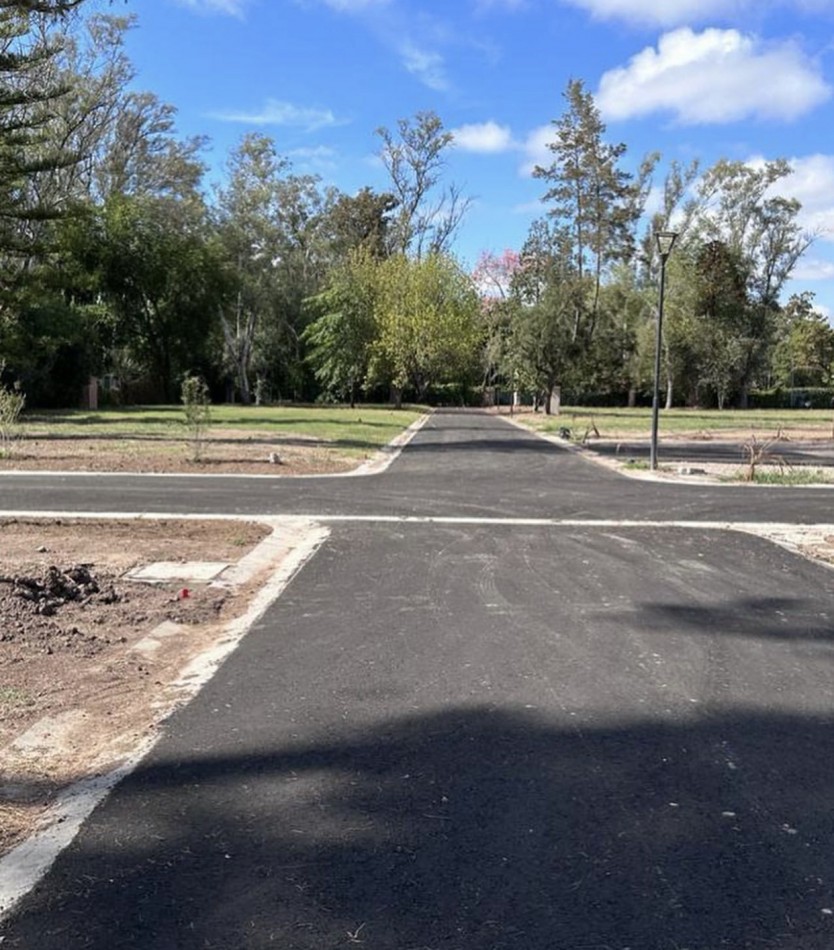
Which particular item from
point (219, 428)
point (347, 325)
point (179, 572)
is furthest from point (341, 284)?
point (179, 572)

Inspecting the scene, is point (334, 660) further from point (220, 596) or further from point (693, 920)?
point (693, 920)

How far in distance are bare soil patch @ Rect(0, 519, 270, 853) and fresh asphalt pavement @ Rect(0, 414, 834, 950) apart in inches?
12.9

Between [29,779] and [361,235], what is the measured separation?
65466 mm

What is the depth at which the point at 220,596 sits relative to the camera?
7211 mm

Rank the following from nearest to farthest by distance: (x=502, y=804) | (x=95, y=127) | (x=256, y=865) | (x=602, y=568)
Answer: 1. (x=256, y=865)
2. (x=502, y=804)
3. (x=602, y=568)
4. (x=95, y=127)

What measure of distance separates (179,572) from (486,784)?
16.3 ft

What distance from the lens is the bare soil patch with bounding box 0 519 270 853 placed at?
3961mm

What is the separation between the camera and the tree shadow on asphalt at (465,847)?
2.67 meters

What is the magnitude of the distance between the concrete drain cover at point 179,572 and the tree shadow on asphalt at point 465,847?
3.87 metres

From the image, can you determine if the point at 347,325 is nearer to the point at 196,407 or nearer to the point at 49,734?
the point at 196,407

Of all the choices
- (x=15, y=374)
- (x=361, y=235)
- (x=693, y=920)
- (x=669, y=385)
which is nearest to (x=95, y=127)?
(x=15, y=374)

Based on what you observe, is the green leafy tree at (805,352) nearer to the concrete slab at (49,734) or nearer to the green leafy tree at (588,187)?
the green leafy tree at (588,187)

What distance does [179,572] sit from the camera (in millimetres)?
8000

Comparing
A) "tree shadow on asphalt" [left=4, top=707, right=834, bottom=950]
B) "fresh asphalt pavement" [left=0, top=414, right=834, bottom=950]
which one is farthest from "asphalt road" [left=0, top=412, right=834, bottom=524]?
"tree shadow on asphalt" [left=4, top=707, right=834, bottom=950]
